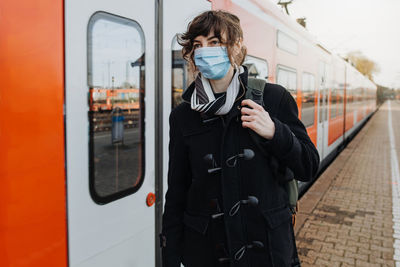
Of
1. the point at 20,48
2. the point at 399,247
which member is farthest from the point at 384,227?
the point at 20,48

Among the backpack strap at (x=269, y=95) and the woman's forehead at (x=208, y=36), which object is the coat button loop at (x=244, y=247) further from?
the woman's forehead at (x=208, y=36)

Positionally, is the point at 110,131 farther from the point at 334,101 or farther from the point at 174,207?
the point at 334,101

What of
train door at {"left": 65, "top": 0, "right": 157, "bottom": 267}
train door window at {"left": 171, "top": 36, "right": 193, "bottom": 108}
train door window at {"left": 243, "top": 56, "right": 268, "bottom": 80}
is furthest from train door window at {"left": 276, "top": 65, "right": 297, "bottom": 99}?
train door at {"left": 65, "top": 0, "right": 157, "bottom": 267}

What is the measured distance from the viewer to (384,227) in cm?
555

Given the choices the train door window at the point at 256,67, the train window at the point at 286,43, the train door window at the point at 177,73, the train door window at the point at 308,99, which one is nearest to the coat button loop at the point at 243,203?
the train door window at the point at 177,73

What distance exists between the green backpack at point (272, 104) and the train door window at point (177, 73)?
3.66ft

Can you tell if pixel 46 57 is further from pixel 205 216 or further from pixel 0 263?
pixel 205 216

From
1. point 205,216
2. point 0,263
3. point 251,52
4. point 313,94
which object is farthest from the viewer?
point 313,94

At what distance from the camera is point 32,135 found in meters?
1.69

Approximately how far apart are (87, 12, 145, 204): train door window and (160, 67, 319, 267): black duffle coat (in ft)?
1.90

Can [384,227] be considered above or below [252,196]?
below

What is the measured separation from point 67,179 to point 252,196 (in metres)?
0.95

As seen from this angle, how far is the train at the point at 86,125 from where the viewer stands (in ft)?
5.35

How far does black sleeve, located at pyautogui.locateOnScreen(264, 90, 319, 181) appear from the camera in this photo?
1.55m
